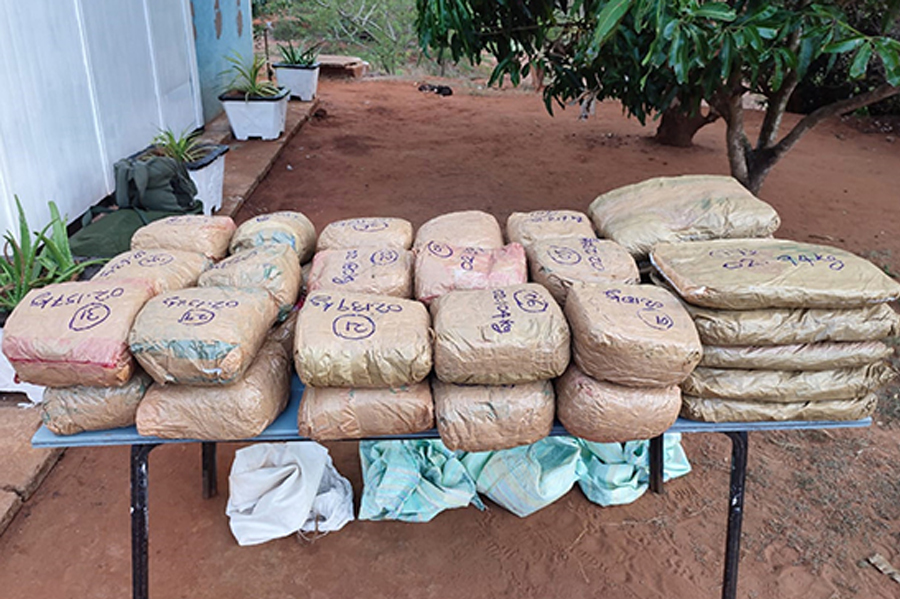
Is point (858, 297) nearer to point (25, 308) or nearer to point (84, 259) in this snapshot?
point (25, 308)

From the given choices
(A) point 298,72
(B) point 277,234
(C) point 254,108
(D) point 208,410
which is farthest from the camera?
(A) point 298,72

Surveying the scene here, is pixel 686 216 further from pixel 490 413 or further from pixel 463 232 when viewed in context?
pixel 490 413

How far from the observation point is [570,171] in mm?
7043

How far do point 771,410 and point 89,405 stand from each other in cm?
180

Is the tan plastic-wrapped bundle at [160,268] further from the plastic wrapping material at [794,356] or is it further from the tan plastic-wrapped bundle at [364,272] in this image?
the plastic wrapping material at [794,356]

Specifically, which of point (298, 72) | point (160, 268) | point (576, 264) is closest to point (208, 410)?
point (160, 268)

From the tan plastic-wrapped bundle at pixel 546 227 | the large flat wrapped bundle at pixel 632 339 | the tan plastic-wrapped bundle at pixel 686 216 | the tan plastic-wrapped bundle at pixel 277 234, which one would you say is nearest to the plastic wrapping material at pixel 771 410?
the large flat wrapped bundle at pixel 632 339

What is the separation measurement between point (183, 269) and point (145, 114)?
3.98 metres

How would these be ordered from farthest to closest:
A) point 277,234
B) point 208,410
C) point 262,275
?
point 277,234, point 262,275, point 208,410

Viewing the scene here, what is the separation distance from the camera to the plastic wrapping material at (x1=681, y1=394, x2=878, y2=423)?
1.84 metres

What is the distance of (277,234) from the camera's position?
2172 millimetres

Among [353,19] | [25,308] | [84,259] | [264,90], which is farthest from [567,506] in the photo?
[353,19]

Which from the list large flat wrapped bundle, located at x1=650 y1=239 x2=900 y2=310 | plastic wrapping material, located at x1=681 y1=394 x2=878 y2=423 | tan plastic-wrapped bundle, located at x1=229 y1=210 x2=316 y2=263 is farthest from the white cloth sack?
large flat wrapped bundle, located at x1=650 y1=239 x2=900 y2=310

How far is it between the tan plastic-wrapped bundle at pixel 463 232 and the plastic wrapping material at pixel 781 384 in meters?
0.77
